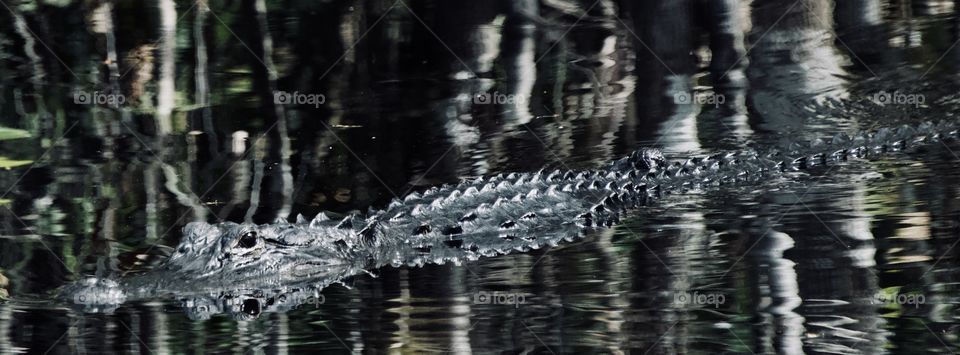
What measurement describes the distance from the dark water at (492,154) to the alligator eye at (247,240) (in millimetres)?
463

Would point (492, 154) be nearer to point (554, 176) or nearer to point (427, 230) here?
point (554, 176)

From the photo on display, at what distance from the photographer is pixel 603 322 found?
439 centimetres

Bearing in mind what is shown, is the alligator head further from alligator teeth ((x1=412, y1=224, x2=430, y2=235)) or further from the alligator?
alligator teeth ((x1=412, y1=224, x2=430, y2=235))

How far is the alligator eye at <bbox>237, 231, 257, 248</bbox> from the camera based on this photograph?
5.26 meters

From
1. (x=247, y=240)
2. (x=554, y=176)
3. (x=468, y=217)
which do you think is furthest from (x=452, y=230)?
(x=247, y=240)

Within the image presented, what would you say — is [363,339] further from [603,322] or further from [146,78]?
[146,78]

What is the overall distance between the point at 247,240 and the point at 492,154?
114 inches

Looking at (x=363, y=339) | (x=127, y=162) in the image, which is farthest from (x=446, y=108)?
(x=363, y=339)

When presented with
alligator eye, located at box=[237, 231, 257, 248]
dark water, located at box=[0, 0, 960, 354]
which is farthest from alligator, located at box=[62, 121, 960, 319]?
dark water, located at box=[0, 0, 960, 354]

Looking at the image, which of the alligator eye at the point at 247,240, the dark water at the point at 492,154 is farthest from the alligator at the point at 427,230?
the dark water at the point at 492,154

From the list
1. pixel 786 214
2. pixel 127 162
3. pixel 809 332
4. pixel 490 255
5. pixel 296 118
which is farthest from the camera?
pixel 296 118

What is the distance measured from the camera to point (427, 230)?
580 centimetres

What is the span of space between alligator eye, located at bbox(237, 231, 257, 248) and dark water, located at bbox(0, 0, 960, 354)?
0.46 meters

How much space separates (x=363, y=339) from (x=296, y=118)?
15.8 ft
